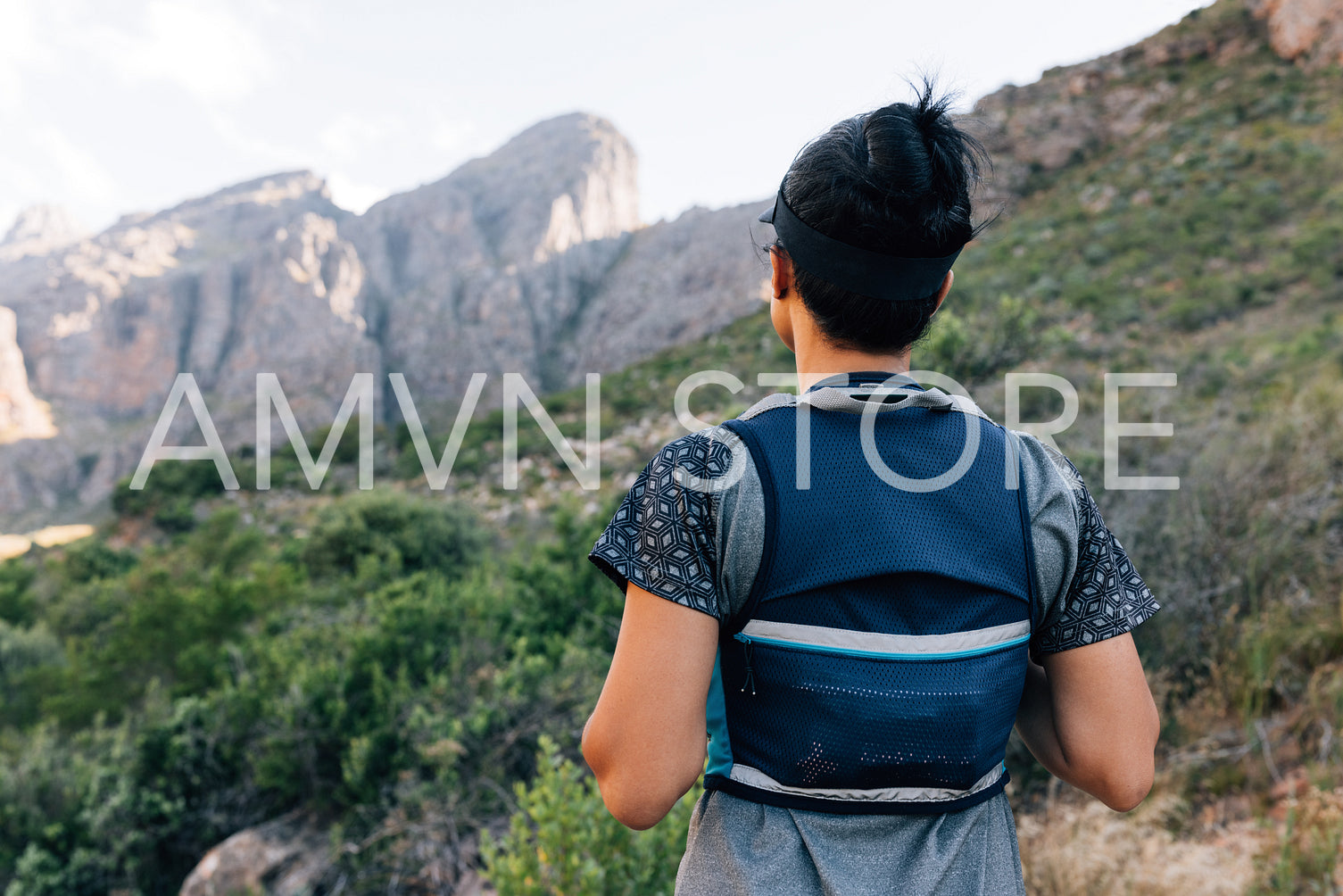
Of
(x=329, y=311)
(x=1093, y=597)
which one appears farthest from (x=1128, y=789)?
(x=329, y=311)

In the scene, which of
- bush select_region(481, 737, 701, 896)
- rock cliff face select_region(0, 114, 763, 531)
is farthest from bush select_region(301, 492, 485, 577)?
rock cliff face select_region(0, 114, 763, 531)

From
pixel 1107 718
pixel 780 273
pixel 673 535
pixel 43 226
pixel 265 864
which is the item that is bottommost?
pixel 265 864

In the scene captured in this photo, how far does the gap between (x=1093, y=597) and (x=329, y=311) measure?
45.4 m

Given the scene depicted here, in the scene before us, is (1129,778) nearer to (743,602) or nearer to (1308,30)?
(743,602)

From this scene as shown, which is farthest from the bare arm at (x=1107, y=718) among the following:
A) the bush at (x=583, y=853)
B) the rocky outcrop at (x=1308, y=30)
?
the rocky outcrop at (x=1308, y=30)

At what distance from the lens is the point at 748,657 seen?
81 cm

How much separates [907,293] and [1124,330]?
1272 cm

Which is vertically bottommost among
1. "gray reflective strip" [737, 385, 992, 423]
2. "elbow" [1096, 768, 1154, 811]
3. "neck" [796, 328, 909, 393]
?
"elbow" [1096, 768, 1154, 811]

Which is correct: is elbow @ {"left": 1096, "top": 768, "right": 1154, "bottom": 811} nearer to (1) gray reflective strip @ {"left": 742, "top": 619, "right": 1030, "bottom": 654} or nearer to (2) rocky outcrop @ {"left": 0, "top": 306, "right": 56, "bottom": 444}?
(1) gray reflective strip @ {"left": 742, "top": 619, "right": 1030, "bottom": 654}

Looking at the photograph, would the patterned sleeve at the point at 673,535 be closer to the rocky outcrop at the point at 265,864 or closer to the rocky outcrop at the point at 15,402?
the rocky outcrop at the point at 265,864

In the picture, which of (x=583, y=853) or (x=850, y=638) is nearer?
(x=850, y=638)

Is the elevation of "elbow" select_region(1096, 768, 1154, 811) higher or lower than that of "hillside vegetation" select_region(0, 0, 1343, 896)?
higher

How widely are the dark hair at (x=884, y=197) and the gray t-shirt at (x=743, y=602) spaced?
22 cm

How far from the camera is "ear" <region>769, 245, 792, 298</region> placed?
0.93 m
